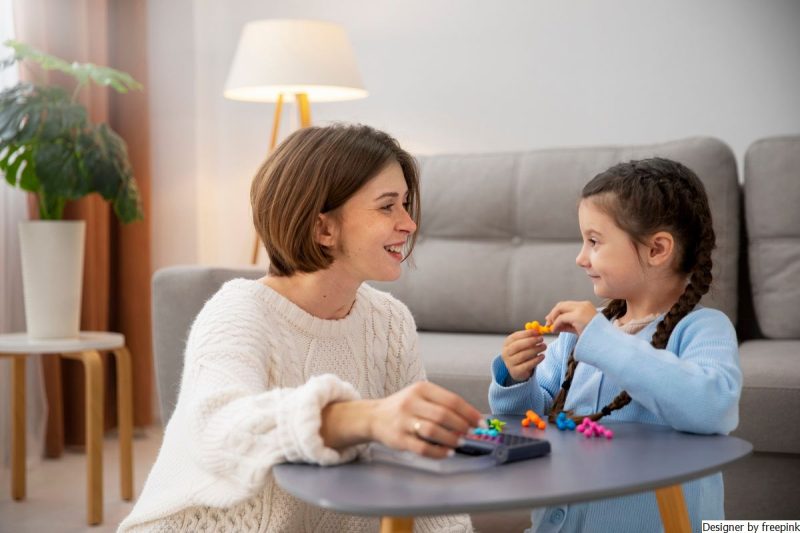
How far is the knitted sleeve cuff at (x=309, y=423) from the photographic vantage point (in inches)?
34.7

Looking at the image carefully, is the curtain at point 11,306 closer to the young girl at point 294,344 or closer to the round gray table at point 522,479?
the young girl at point 294,344

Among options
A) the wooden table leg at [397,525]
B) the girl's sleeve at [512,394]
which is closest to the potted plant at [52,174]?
the girl's sleeve at [512,394]

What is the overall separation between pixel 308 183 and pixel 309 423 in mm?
433

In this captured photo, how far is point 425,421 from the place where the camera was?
0.86 m

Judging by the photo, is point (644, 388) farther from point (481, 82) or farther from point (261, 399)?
point (481, 82)

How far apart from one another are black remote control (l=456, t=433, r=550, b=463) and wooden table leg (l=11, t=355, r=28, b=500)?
2074 mm

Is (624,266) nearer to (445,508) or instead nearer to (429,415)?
(429,415)

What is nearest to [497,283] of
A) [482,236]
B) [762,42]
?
[482,236]

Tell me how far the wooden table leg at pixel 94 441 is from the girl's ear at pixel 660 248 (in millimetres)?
1685

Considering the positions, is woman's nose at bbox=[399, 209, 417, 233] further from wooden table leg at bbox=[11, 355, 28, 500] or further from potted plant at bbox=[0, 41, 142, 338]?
wooden table leg at bbox=[11, 355, 28, 500]

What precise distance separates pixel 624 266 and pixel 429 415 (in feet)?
1.99

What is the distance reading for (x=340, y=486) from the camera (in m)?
0.82

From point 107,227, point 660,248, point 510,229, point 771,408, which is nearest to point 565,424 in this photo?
point 660,248

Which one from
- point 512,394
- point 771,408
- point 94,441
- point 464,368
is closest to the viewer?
point 512,394
